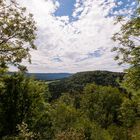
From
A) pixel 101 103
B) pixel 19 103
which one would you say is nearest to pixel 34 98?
pixel 19 103

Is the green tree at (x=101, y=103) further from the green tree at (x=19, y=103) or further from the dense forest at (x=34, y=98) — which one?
the green tree at (x=19, y=103)

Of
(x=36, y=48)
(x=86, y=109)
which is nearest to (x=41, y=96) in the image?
(x=36, y=48)

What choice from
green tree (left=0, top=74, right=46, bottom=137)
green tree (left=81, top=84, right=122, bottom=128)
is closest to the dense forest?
green tree (left=0, top=74, right=46, bottom=137)

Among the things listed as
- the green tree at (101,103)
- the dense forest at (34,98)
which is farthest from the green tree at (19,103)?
the green tree at (101,103)

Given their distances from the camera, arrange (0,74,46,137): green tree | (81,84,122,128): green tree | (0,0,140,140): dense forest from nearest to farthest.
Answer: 1. (0,0,140,140): dense forest
2. (0,74,46,137): green tree
3. (81,84,122,128): green tree

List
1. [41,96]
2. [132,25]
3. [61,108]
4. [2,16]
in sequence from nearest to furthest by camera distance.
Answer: [2,16] < [132,25] < [41,96] < [61,108]

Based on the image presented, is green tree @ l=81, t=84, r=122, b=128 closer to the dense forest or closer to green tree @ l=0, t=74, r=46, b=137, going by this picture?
the dense forest

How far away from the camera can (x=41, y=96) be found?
54094 mm

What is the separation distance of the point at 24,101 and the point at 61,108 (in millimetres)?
44495

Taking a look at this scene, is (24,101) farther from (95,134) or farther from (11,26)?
(11,26)

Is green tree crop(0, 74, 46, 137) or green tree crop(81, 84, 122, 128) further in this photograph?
green tree crop(81, 84, 122, 128)

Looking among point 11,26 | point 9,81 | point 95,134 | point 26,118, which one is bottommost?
point 95,134

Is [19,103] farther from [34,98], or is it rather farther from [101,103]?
[101,103]

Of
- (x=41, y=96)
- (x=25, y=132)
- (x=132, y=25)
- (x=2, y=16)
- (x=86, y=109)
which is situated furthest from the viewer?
(x=86, y=109)
